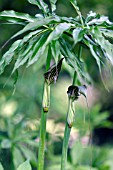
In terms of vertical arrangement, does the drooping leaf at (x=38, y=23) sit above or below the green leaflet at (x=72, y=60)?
above

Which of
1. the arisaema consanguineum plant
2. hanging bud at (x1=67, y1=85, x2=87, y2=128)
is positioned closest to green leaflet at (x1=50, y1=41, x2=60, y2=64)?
the arisaema consanguineum plant

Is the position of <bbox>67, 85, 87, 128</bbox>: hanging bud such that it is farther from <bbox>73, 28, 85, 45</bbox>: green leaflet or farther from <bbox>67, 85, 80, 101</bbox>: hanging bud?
<bbox>73, 28, 85, 45</bbox>: green leaflet

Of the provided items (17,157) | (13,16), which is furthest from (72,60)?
(17,157)

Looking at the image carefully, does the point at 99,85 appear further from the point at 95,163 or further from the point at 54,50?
the point at 54,50

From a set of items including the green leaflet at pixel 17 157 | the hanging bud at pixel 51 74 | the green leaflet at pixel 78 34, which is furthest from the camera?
the green leaflet at pixel 17 157

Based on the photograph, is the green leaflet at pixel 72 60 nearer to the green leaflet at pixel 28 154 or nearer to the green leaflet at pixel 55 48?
the green leaflet at pixel 55 48

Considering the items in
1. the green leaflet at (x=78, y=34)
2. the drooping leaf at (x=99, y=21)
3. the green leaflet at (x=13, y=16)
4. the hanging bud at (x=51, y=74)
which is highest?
the green leaflet at (x=13, y=16)

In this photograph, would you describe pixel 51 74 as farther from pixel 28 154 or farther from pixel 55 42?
pixel 28 154

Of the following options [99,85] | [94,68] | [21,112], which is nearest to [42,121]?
[21,112]

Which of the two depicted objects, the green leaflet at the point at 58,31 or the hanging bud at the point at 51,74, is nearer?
the green leaflet at the point at 58,31

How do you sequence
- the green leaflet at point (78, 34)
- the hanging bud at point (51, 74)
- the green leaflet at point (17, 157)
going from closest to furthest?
the green leaflet at point (78, 34) < the hanging bud at point (51, 74) < the green leaflet at point (17, 157)

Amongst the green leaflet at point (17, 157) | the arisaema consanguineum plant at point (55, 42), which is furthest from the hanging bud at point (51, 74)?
the green leaflet at point (17, 157)
